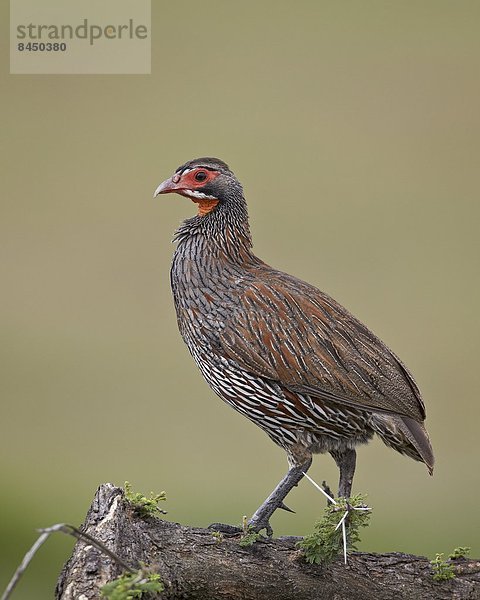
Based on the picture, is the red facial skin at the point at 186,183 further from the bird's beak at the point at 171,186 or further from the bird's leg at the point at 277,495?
the bird's leg at the point at 277,495

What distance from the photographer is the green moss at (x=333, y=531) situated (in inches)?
128

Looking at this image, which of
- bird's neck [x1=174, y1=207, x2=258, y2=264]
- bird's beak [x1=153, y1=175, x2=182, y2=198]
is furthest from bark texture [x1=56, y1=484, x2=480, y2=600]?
bird's beak [x1=153, y1=175, x2=182, y2=198]

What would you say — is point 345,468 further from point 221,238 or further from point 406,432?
point 221,238

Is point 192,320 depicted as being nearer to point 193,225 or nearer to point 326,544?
point 193,225

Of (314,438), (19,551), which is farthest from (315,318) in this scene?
(19,551)

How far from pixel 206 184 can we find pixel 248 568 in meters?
1.36

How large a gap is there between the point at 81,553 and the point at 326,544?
747mm

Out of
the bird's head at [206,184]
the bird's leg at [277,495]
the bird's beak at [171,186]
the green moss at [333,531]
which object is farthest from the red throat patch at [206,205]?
the green moss at [333,531]

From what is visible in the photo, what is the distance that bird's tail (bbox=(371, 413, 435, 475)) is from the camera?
3738mm

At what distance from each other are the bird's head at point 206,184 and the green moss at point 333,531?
49.0 inches

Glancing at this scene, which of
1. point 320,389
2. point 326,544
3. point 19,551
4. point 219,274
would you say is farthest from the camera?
point 19,551

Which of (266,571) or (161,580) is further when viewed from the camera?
(266,571)

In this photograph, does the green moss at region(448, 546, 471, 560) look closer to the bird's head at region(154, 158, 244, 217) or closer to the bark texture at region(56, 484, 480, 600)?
the bark texture at region(56, 484, 480, 600)

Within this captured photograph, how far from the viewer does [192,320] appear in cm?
389
